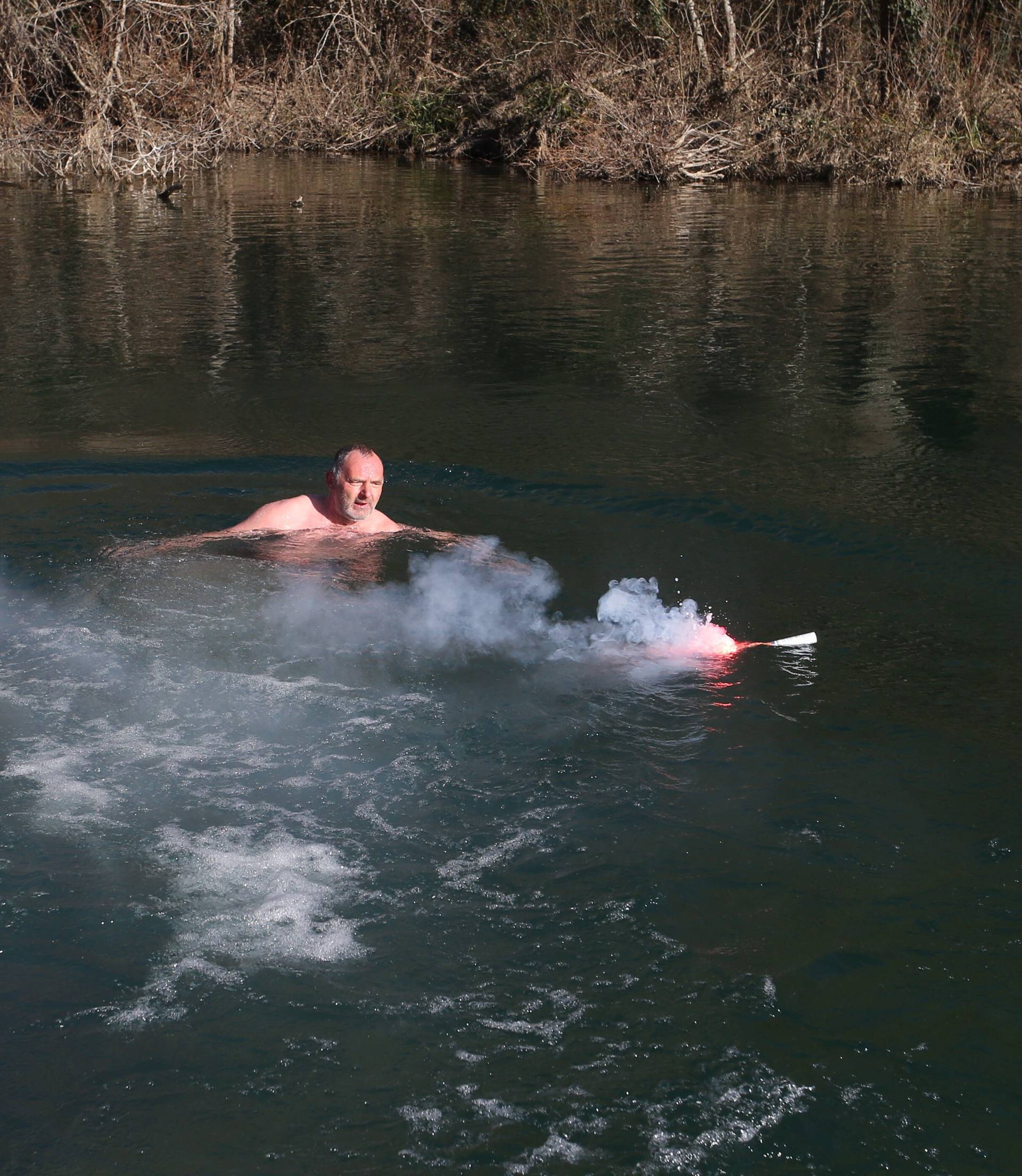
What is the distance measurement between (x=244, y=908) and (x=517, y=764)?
134 cm

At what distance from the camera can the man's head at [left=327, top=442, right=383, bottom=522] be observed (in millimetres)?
7457

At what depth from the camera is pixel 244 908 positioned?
4441mm

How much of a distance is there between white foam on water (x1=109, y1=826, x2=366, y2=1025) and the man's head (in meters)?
2.96

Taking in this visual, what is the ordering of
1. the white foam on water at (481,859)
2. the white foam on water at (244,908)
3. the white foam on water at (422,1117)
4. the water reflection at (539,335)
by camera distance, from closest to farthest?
the white foam on water at (422,1117), the white foam on water at (244,908), the white foam on water at (481,859), the water reflection at (539,335)

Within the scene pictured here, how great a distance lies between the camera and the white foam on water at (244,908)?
13.6 feet

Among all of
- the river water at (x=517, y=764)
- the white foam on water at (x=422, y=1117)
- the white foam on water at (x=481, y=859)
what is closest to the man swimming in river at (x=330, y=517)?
the river water at (x=517, y=764)

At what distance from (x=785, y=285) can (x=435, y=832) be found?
36.9 ft

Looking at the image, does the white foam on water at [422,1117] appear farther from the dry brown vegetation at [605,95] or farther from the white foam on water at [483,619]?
the dry brown vegetation at [605,95]

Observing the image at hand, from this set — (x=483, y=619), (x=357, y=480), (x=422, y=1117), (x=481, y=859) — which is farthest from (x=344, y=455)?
(x=422, y=1117)

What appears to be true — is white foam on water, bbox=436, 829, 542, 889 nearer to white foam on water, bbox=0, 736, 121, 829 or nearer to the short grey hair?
white foam on water, bbox=0, 736, 121, 829

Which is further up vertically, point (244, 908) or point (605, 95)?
point (605, 95)

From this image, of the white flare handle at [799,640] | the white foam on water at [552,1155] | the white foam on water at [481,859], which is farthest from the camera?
the white flare handle at [799,640]

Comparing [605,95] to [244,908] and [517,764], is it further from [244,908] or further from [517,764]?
[244,908]

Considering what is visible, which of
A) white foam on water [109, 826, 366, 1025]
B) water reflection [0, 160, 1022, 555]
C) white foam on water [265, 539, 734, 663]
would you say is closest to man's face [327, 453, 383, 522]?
white foam on water [265, 539, 734, 663]
